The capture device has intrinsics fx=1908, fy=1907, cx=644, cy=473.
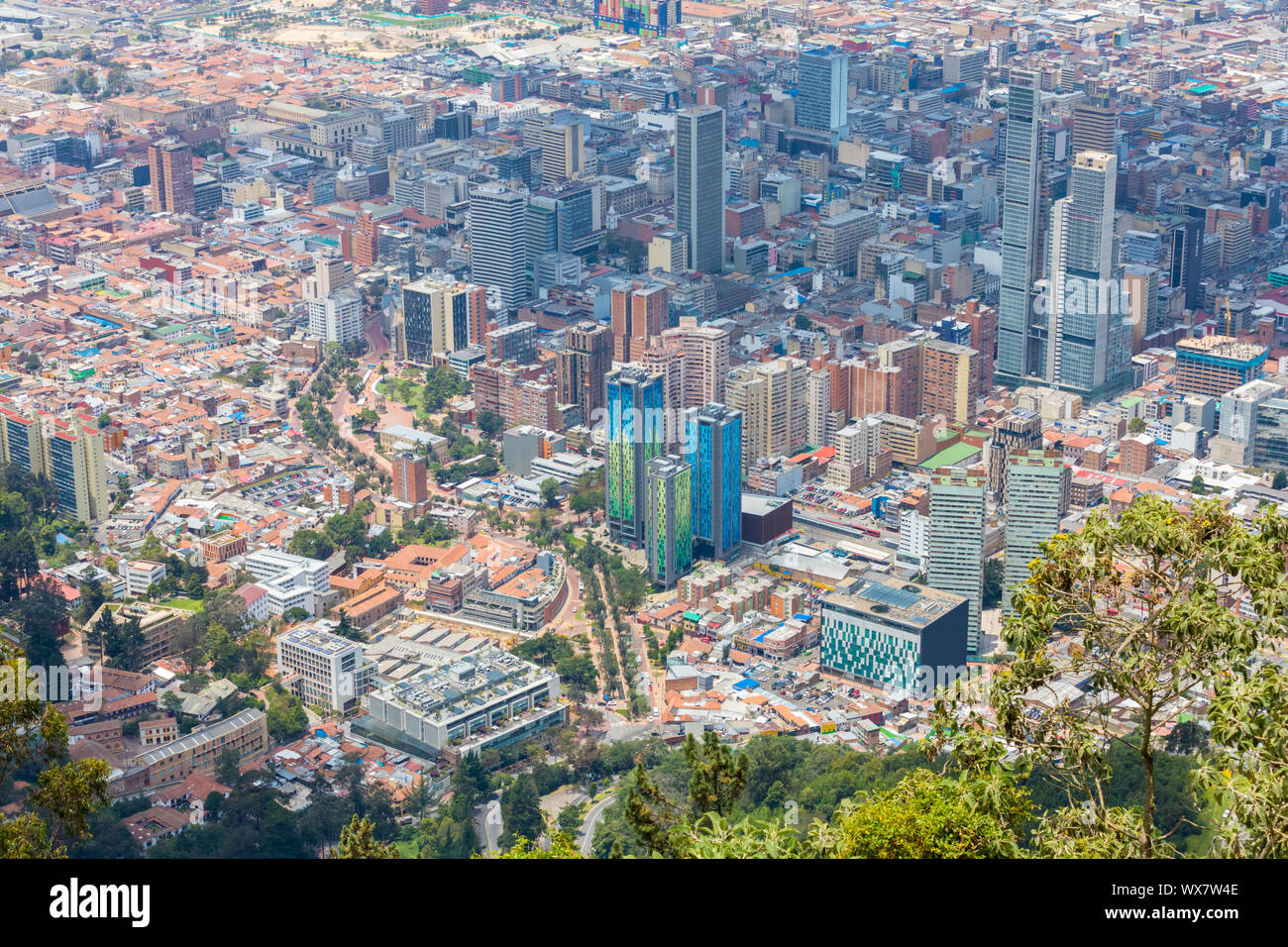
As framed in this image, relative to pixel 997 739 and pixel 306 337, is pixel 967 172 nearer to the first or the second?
pixel 306 337

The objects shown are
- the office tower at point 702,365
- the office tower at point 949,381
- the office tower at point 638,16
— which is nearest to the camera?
the office tower at point 702,365

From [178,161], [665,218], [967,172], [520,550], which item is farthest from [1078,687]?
[178,161]

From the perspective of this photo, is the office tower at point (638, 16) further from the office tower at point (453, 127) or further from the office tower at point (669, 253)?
the office tower at point (669, 253)

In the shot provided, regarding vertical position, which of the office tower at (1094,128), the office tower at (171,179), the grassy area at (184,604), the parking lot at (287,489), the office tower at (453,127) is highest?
the office tower at (1094,128)

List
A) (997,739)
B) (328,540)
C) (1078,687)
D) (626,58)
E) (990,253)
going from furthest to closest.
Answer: (626,58), (990,253), (328,540), (1078,687), (997,739)

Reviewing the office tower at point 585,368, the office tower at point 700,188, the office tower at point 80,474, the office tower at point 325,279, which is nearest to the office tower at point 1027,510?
the office tower at point 585,368
